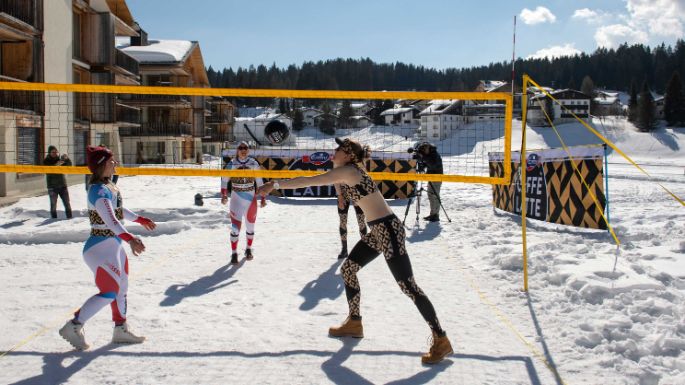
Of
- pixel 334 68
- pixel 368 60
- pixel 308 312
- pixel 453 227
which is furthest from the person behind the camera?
pixel 368 60

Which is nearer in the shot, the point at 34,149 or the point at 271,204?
the point at 271,204

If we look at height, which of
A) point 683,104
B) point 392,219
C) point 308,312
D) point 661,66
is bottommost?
point 308,312

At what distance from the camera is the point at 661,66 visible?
123 metres

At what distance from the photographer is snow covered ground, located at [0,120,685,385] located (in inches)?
153

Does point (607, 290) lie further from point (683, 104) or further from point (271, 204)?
point (683, 104)

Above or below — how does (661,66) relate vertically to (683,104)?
above

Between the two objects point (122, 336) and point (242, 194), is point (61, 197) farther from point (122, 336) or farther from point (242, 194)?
point (122, 336)

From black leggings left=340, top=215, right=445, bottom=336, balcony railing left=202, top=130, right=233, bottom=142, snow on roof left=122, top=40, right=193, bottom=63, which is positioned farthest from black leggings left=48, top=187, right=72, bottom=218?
snow on roof left=122, top=40, right=193, bottom=63

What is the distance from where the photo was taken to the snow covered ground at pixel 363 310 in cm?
390

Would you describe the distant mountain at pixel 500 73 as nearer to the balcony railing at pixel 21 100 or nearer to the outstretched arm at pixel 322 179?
the balcony railing at pixel 21 100

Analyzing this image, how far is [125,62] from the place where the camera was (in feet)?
91.6

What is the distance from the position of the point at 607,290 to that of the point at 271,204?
1098 centimetres

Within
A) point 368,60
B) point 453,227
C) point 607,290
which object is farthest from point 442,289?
point 368,60

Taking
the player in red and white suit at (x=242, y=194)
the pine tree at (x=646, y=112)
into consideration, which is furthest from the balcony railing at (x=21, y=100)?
the pine tree at (x=646, y=112)
